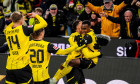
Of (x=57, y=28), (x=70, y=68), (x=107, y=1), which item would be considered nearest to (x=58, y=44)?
(x=57, y=28)

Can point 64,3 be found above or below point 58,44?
above

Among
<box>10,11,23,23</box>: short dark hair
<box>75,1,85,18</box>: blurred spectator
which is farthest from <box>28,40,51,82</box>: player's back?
<box>75,1,85,18</box>: blurred spectator

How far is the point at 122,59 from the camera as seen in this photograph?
777 cm

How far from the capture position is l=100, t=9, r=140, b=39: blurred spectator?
9.09 m

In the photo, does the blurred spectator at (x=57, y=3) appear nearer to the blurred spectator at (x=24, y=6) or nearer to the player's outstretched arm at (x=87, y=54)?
the blurred spectator at (x=24, y=6)

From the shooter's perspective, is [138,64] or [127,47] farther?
[127,47]

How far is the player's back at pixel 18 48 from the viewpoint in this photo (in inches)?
230

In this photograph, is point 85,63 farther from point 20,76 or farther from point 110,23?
point 110,23

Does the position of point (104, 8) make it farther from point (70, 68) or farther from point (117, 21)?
point (70, 68)

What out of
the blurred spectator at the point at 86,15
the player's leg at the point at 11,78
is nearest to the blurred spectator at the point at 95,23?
the blurred spectator at the point at 86,15

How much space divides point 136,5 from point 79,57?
12.1ft

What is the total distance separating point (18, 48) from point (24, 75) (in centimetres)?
54

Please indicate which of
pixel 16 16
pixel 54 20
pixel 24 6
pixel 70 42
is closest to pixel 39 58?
pixel 16 16

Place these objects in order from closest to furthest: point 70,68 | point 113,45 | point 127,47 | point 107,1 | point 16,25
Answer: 1. point 16,25
2. point 70,68
3. point 127,47
4. point 113,45
5. point 107,1
